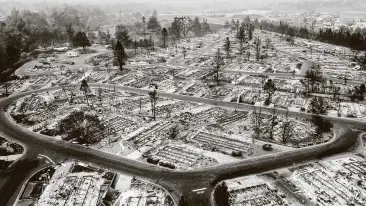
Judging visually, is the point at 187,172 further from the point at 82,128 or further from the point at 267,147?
the point at 82,128

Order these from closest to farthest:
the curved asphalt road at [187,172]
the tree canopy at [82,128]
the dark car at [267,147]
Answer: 1. the curved asphalt road at [187,172]
2. the dark car at [267,147]
3. the tree canopy at [82,128]

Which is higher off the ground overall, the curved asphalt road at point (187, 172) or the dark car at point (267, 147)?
the dark car at point (267, 147)

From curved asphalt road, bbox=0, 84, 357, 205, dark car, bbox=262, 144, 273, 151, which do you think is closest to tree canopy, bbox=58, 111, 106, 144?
curved asphalt road, bbox=0, 84, 357, 205

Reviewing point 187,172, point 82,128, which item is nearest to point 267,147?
point 187,172

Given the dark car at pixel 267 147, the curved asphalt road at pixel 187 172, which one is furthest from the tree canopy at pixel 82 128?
the dark car at pixel 267 147

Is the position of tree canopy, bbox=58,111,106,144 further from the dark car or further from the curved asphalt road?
the dark car

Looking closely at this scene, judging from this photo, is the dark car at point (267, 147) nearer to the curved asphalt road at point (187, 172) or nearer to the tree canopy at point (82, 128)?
the curved asphalt road at point (187, 172)

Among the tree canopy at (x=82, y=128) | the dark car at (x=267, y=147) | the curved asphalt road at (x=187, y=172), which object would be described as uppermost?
the tree canopy at (x=82, y=128)

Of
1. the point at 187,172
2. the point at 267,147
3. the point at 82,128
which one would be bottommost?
the point at 187,172
